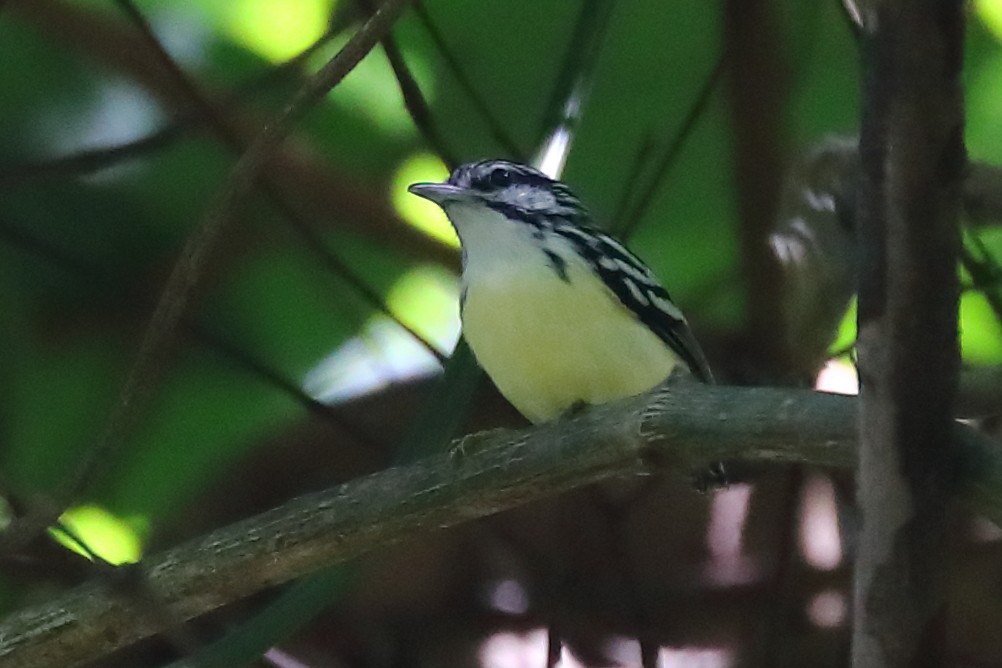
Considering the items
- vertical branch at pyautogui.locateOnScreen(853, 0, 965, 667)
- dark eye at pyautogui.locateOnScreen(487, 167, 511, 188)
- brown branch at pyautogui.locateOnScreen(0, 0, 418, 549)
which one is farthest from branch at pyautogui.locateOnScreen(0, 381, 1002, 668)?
dark eye at pyautogui.locateOnScreen(487, 167, 511, 188)

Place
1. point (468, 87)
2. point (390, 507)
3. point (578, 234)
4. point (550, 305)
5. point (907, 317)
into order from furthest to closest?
point (468, 87)
point (578, 234)
point (550, 305)
point (390, 507)
point (907, 317)

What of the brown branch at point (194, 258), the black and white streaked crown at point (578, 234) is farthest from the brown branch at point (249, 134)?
the brown branch at point (194, 258)

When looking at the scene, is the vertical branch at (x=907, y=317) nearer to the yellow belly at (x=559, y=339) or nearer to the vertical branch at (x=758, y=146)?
the yellow belly at (x=559, y=339)

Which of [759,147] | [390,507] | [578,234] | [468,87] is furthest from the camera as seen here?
[759,147]

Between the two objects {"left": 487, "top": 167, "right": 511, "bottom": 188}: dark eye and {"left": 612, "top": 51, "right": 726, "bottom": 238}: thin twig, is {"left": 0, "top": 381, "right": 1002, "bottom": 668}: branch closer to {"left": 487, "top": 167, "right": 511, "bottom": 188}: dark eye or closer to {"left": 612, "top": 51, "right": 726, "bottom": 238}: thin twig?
{"left": 487, "top": 167, "right": 511, "bottom": 188}: dark eye

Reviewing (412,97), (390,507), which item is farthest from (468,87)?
(390,507)

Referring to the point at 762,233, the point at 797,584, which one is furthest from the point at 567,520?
the point at 762,233

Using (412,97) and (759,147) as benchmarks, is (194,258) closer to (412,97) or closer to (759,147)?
(412,97)

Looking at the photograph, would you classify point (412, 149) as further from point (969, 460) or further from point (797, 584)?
point (969, 460)
